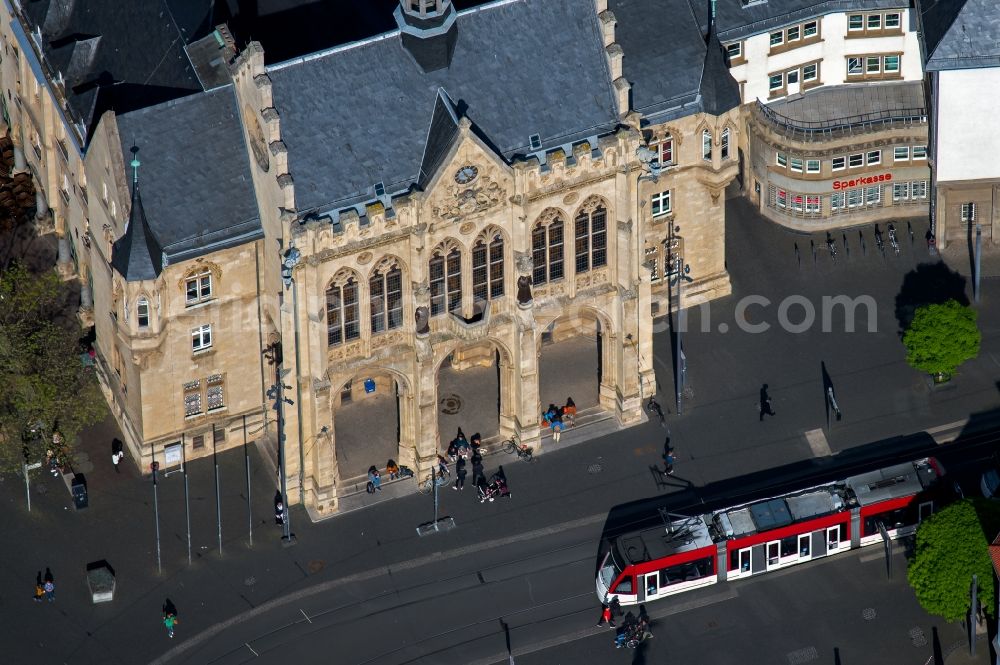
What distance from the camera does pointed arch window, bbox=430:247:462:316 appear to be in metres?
198

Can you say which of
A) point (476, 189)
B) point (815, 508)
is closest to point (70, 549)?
point (476, 189)

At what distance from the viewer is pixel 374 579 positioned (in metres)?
198

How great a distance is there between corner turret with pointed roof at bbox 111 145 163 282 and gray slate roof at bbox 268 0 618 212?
10.1 metres

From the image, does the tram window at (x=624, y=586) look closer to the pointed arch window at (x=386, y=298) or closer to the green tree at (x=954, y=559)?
the green tree at (x=954, y=559)

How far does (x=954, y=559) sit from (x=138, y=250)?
53433 mm

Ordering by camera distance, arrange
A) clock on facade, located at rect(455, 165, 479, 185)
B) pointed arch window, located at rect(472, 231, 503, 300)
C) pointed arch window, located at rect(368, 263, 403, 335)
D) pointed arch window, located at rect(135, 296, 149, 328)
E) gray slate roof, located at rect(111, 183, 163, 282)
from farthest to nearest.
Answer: pointed arch window, located at rect(135, 296, 149, 328) < pointed arch window, located at rect(472, 231, 503, 300) < pointed arch window, located at rect(368, 263, 403, 335) < gray slate roof, located at rect(111, 183, 163, 282) < clock on facade, located at rect(455, 165, 479, 185)

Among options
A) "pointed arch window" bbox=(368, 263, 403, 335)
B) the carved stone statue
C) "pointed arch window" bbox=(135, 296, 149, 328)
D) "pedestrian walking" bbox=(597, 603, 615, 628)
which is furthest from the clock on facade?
"pedestrian walking" bbox=(597, 603, 615, 628)

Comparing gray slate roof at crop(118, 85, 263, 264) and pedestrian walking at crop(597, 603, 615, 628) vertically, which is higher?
gray slate roof at crop(118, 85, 263, 264)

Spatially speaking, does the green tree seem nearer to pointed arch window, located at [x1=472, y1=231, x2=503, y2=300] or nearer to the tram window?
the tram window

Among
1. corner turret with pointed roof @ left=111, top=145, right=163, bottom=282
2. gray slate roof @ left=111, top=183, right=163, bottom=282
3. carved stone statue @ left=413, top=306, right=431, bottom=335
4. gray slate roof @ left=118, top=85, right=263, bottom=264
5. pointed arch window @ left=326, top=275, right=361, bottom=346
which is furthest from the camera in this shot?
carved stone statue @ left=413, top=306, right=431, bottom=335

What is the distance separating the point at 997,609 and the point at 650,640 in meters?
21.3

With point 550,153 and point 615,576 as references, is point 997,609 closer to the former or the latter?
point 615,576

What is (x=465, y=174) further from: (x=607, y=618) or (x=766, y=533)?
(x=766, y=533)

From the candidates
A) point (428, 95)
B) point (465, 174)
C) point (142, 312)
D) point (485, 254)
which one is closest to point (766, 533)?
point (485, 254)
